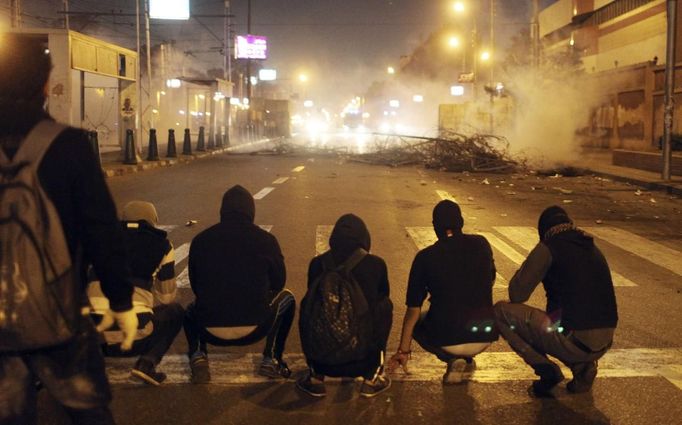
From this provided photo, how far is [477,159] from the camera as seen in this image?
24.6 metres

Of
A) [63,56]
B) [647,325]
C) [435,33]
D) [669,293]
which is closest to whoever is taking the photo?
[647,325]

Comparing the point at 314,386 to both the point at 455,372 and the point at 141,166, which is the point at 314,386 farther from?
the point at 141,166

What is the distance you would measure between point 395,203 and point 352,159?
47.2 ft

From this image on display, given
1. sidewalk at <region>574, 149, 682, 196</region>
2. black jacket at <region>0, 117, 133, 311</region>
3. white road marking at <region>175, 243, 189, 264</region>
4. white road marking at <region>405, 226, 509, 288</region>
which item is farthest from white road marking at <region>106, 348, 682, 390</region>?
sidewalk at <region>574, 149, 682, 196</region>

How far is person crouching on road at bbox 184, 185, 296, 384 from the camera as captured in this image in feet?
15.5

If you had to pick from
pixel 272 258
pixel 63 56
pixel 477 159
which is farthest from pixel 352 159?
pixel 272 258

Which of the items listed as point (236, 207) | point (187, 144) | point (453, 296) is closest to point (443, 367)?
point (453, 296)

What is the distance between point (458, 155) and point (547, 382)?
20841 mm

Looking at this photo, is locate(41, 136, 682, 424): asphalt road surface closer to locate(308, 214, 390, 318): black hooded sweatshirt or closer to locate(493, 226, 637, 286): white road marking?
locate(493, 226, 637, 286): white road marking

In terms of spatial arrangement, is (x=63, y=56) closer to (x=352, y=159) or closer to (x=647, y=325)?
(x=352, y=159)

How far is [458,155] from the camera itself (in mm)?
25125

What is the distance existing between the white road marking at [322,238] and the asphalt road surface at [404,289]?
0.04 metres

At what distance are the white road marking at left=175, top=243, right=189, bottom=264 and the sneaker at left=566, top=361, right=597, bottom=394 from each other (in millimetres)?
5377

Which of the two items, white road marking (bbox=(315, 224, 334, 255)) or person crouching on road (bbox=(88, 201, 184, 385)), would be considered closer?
person crouching on road (bbox=(88, 201, 184, 385))
